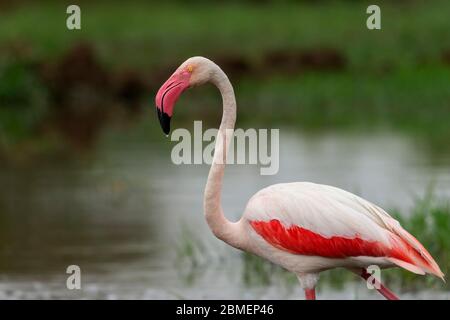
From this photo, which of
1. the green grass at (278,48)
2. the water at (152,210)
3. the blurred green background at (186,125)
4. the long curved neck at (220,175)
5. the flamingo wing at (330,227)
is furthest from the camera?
the green grass at (278,48)

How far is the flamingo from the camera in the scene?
325 inches

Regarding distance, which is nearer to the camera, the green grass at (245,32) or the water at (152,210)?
the water at (152,210)

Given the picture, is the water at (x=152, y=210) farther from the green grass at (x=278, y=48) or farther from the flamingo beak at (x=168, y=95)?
the green grass at (x=278, y=48)

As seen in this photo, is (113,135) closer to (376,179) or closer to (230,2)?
(376,179)

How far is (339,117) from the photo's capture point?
1192 inches

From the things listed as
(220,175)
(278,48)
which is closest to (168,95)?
(220,175)

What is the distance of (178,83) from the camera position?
841 centimetres

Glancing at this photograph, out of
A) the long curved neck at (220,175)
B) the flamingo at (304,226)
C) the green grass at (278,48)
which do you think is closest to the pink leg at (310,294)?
the flamingo at (304,226)

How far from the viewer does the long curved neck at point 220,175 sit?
8.55 m

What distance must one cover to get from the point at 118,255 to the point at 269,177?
610 centimetres

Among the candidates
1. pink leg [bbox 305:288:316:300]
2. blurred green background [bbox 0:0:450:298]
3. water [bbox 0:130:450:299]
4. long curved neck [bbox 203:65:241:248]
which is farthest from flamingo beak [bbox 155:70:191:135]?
blurred green background [bbox 0:0:450:298]

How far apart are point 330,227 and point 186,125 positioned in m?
19.3

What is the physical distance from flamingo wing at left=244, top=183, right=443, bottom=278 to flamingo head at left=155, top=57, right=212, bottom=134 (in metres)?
0.85

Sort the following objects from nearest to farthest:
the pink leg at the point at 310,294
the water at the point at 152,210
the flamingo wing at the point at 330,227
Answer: the flamingo wing at the point at 330,227
the pink leg at the point at 310,294
the water at the point at 152,210
